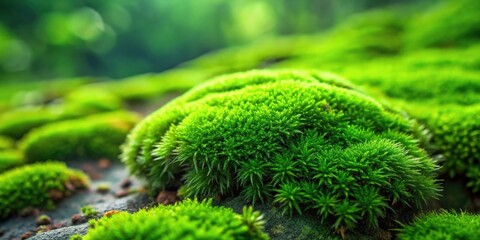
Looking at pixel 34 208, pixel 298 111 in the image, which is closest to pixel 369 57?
pixel 298 111

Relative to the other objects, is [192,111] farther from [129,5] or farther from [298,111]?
[129,5]

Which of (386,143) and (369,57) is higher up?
(369,57)

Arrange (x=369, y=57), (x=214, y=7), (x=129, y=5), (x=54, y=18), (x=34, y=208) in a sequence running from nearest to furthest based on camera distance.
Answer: (x=34, y=208) < (x=369, y=57) < (x=54, y=18) < (x=129, y=5) < (x=214, y=7)

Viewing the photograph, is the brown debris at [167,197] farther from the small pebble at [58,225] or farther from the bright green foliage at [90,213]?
the small pebble at [58,225]

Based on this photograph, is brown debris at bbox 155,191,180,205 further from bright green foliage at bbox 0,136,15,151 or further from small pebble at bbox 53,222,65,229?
bright green foliage at bbox 0,136,15,151

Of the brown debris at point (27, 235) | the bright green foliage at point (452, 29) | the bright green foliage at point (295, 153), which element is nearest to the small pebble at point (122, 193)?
the bright green foliage at point (295, 153)

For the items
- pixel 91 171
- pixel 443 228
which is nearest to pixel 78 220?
pixel 91 171
